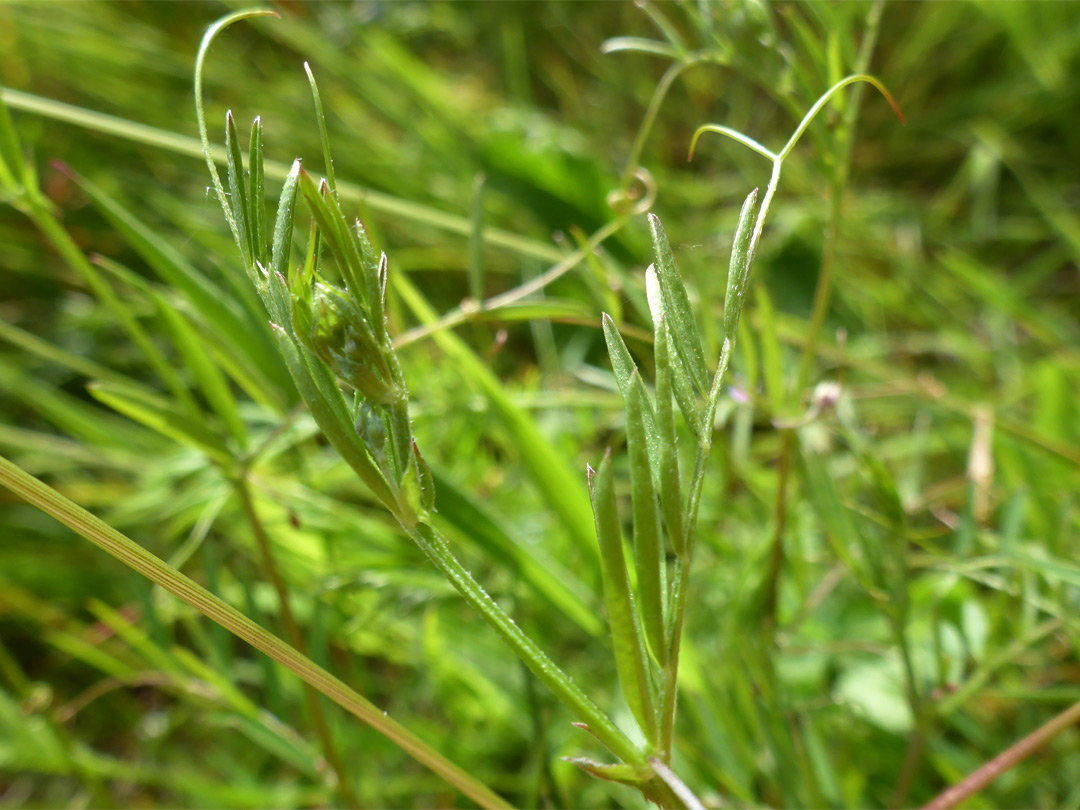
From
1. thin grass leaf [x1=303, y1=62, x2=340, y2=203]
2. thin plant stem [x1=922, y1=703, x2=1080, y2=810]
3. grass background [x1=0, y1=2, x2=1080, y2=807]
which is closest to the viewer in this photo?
thin grass leaf [x1=303, y1=62, x2=340, y2=203]

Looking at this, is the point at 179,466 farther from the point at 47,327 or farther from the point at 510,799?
the point at 47,327

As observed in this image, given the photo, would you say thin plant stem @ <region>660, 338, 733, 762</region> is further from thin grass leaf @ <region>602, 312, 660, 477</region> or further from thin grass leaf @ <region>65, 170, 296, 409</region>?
thin grass leaf @ <region>65, 170, 296, 409</region>

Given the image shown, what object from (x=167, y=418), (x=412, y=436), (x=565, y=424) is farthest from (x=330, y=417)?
(x=565, y=424)

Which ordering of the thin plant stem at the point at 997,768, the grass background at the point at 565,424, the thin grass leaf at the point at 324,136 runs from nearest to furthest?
the thin grass leaf at the point at 324,136 < the thin plant stem at the point at 997,768 < the grass background at the point at 565,424

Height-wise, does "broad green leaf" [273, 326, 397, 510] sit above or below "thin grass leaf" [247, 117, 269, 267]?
below

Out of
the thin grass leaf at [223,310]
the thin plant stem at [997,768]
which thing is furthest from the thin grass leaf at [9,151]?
the thin plant stem at [997,768]

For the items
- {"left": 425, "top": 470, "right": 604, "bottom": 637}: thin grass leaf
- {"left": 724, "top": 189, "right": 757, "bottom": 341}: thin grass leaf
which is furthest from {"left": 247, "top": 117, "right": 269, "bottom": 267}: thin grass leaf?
{"left": 425, "top": 470, "right": 604, "bottom": 637}: thin grass leaf

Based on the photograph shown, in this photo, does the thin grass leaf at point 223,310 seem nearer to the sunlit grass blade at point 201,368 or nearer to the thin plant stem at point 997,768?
the sunlit grass blade at point 201,368

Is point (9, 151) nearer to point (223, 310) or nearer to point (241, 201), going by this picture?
point (223, 310)
